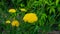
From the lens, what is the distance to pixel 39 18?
3.17m

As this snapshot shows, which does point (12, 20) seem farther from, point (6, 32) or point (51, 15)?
point (51, 15)

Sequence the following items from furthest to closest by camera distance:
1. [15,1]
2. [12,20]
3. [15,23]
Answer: [15,1]
[12,20]
[15,23]

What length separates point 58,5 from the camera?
10.3ft

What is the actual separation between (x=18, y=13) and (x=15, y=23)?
0.98ft

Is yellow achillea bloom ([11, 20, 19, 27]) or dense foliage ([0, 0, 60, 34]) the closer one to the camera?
yellow achillea bloom ([11, 20, 19, 27])

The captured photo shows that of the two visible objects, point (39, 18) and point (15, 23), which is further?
point (39, 18)

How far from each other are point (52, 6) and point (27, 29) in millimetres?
456

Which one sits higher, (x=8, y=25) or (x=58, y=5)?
(x=58, y=5)

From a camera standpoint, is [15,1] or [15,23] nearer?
[15,23]

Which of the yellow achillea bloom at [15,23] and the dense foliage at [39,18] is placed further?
the dense foliage at [39,18]

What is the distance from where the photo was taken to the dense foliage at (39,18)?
3133 mm

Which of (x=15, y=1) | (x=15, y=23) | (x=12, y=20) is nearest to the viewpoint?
(x=15, y=23)

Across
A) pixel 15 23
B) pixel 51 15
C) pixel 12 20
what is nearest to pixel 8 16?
pixel 12 20

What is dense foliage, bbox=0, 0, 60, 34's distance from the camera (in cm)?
313
